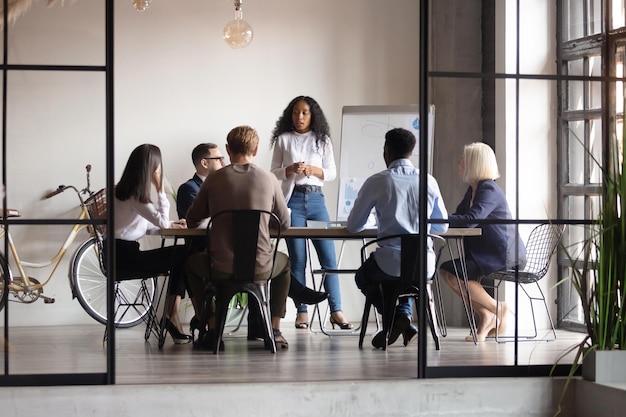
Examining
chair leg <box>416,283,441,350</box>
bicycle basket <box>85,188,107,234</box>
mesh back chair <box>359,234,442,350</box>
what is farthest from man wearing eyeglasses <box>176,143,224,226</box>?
bicycle basket <box>85,188,107,234</box>

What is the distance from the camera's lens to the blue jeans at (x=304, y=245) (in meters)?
6.88

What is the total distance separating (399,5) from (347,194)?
1688 mm

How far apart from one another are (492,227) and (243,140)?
5.17 ft

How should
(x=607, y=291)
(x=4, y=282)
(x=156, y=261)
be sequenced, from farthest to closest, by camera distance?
(x=156, y=261) < (x=607, y=291) < (x=4, y=282)

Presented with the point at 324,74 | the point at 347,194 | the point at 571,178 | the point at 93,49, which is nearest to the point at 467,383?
the point at 571,178

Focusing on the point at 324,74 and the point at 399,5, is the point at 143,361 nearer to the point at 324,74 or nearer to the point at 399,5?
the point at 324,74

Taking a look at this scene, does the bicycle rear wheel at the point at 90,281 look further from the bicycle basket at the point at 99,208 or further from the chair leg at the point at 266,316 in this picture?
the chair leg at the point at 266,316

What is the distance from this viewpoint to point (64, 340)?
4.34 metres

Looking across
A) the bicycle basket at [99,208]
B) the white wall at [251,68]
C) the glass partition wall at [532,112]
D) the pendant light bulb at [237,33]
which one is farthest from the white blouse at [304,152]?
the bicycle basket at [99,208]

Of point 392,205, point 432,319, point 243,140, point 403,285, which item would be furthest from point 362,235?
point 243,140

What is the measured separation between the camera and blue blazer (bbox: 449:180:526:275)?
15.3 feet

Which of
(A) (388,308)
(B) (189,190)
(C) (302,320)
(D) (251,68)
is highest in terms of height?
(D) (251,68)

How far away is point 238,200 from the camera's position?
5.37 metres

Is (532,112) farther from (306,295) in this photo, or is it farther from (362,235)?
(306,295)
